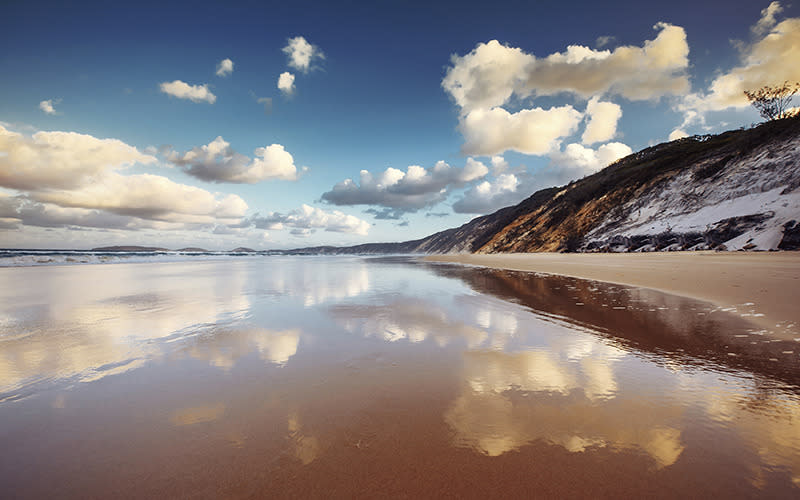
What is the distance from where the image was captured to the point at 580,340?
5715 millimetres

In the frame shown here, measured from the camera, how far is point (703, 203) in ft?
87.4

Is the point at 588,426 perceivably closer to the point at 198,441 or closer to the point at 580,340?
the point at 580,340

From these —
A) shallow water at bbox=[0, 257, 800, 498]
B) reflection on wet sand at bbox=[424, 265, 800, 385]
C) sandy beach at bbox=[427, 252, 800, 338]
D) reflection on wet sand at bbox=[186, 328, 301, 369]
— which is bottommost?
reflection on wet sand at bbox=[186, 328, 301, 369]

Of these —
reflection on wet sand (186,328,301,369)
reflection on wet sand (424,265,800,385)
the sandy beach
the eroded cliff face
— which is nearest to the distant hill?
the eroded cliff face

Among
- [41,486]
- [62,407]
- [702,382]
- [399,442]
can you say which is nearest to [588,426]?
[399,442]

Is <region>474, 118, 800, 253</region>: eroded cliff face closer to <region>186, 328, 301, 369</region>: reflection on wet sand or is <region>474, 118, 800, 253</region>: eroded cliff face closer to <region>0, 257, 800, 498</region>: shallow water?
<region>0, 257, 800, 498</region>: shallow water

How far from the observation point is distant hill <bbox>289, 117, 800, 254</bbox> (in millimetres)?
19422

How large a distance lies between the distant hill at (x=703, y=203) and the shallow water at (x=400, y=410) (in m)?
20.7

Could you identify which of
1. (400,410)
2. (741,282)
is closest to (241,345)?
(400,410)

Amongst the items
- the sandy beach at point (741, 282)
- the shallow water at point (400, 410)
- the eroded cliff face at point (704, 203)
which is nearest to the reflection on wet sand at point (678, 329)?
the shallow water at point (400, 410)

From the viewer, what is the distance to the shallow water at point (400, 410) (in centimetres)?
222

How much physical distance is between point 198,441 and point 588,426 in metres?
A: 3.62

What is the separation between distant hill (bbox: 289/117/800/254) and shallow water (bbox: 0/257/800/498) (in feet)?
67.9

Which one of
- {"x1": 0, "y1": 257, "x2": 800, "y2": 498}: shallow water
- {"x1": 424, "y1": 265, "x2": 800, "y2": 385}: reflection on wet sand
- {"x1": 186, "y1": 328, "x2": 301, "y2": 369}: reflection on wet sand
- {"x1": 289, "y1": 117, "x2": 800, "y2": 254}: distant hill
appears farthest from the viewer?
{"x1": 289, "y1": 117, "x2": 800, "y2": 254}: distant hill
